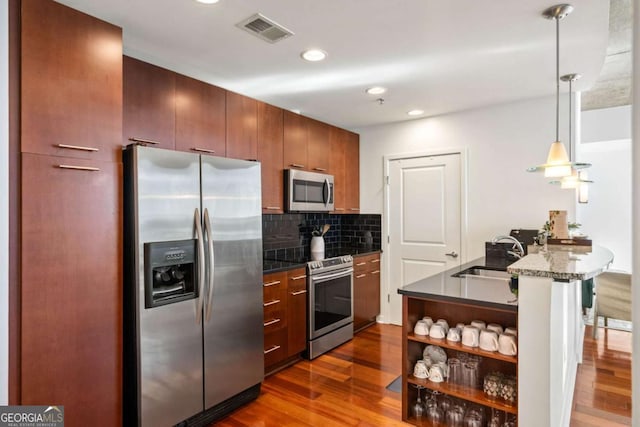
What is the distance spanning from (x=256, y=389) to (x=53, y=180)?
1.93 m

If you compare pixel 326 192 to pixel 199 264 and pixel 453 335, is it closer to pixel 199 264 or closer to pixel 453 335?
pixel 199 264

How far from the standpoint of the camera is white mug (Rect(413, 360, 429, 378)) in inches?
87.7

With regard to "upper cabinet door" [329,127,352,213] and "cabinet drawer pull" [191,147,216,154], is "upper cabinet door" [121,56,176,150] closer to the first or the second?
"cabinet drawer pull" [191,147,216,154]

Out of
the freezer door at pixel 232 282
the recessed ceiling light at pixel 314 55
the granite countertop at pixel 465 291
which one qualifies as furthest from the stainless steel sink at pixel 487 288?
the recessed ceiling light at pixel 314 55

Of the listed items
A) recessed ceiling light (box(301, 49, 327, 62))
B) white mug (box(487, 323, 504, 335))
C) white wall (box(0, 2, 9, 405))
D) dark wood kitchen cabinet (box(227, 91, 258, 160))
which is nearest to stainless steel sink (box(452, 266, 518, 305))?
white mug (box(487, 323, 504, 335))

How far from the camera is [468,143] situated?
3.81m

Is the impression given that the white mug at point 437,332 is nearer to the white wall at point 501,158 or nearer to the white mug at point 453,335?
the white mug at point 453,335

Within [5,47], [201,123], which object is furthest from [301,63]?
[5,47]

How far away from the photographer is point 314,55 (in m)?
2.44

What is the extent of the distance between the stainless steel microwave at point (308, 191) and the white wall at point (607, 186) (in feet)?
11.1

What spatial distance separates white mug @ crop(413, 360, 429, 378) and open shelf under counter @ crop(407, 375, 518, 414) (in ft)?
0.08

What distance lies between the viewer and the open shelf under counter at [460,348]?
1910 millimetres

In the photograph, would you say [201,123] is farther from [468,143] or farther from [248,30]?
[468,143]

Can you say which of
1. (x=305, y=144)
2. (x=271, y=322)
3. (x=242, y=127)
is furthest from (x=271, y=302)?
(x=305, y=144)
